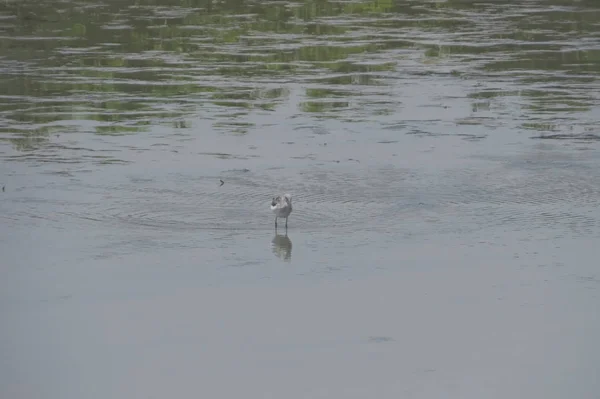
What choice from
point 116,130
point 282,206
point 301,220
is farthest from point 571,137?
point 116,130

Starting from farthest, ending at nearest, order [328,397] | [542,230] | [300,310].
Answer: [542,230] → [300,310] → [328,397]

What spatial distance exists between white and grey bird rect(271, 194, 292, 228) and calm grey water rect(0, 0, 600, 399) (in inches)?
6.9

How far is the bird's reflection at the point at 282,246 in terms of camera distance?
10202 mm

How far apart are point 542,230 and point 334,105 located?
6112mm

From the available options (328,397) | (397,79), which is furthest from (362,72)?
(328,397)

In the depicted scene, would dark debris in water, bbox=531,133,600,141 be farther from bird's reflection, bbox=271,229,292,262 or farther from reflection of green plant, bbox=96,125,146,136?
bird's reflection, bbox=271,229,292,262

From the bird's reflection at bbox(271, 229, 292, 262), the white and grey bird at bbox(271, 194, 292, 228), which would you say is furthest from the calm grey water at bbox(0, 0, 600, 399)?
the white and grey bird at bbox(271, 194, 292, 228)

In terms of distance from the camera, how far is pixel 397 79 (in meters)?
18.5

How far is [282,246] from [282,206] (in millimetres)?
453

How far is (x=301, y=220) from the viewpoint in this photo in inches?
444

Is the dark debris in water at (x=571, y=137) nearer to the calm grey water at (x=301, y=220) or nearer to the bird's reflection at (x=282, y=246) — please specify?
the calm grey water at (x=301, y=220)

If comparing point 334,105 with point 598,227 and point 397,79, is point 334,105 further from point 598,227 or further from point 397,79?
point 598,227

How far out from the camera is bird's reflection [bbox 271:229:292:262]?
402 inches

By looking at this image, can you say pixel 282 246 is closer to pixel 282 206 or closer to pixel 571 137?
pixel 282 206
